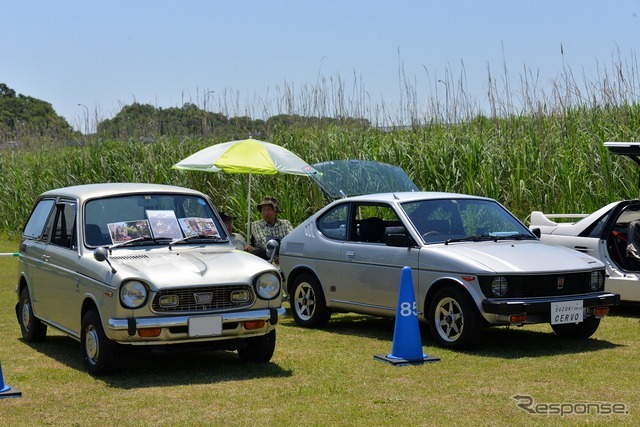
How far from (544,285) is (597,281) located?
775 mm

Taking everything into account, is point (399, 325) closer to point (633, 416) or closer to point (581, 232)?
point (633, 416)

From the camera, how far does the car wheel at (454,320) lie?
959 centimetres

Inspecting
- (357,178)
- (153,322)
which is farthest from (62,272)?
(357,178)

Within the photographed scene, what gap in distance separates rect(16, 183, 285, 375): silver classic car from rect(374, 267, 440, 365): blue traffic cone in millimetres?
1094

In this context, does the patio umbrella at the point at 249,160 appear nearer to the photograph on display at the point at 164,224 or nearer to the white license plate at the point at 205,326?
the photograph on display at the point at 164,224

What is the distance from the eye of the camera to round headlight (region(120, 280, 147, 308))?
838 cm

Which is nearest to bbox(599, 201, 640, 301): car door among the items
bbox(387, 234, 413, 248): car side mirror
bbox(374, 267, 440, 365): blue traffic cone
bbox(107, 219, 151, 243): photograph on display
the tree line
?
bbox(387, 234, 413, 248): car side mirror

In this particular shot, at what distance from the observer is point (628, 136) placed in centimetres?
1683

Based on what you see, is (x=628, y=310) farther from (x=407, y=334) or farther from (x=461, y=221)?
(x=407, y=334)

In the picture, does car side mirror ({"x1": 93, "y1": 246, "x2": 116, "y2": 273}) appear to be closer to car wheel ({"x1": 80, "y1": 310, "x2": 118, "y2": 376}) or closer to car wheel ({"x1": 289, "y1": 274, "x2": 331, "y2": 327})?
car wheel ({"x1": 80, "y1": 310, "x2": 118, "y2": 376})

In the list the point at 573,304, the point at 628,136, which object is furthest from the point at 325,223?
the point at 628,136

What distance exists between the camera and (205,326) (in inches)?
334

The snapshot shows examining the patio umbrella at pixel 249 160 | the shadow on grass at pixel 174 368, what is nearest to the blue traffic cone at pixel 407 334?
the shadow on grass at pixel 174 368

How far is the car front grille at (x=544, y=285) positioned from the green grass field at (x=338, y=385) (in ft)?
1.87
